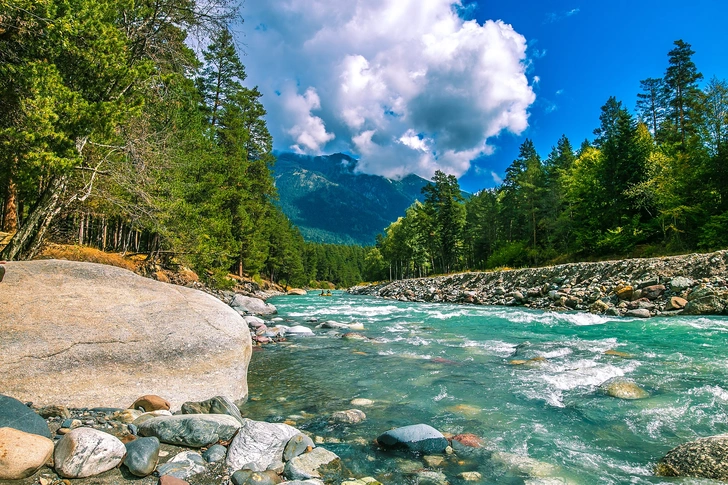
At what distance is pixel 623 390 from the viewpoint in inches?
208

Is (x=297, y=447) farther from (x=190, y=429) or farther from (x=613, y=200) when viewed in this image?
(x=613, y=200)

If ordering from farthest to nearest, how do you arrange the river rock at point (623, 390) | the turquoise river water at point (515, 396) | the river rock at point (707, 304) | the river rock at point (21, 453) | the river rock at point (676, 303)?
the river rock at point (676, 303) < the river rock at point (707, 304) < the river rock at point (623, 390) < the turquoise river water at point (515, 396) < the river rock at point (21, 453)

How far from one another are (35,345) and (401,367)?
18.7 ft

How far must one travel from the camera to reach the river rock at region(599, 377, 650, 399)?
5145 millimetres

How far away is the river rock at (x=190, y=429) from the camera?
3449mm

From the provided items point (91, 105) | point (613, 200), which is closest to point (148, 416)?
point (91, 105)

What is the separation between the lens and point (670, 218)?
29203 millimetres

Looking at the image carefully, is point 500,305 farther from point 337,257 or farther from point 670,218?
point 337,257

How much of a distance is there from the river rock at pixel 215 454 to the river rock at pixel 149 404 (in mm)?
1298

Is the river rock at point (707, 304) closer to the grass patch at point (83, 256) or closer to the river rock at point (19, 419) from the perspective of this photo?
the river rock at point (19, 419)

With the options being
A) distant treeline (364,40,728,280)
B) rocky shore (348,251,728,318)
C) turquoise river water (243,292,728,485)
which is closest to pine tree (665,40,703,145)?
distant treeline (364,40,728,280)

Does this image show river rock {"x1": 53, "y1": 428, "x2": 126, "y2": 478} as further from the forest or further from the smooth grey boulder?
the forest

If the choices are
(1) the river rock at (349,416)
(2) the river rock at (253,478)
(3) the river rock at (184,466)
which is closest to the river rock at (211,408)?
(3) the river rock at (184,466)

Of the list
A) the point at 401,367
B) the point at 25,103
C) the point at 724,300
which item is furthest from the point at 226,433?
the point at 724,300
